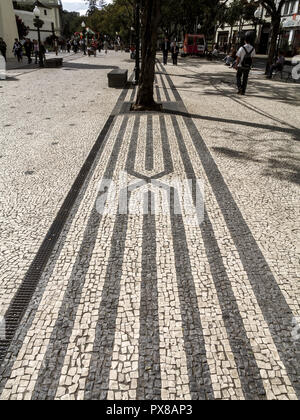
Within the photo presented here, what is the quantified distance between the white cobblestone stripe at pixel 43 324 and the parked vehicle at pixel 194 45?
118 ft

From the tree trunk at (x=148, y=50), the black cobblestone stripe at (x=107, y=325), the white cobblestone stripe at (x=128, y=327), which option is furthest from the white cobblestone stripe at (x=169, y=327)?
the tree trunk at (x=148, y=50)

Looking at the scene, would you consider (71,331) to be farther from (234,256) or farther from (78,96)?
(78,96)

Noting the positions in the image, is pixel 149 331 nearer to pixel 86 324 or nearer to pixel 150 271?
pixel 86 324

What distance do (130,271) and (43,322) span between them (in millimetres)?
954

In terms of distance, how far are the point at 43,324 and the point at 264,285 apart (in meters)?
2.08

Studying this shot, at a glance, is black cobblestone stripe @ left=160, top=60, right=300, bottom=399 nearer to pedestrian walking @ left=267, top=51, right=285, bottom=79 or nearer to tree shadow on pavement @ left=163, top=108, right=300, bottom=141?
tree shadow on pavement @ left=163, top=108, right=300, bottom=141

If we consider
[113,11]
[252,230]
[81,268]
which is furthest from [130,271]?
[113,11]

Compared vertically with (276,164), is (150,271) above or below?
below

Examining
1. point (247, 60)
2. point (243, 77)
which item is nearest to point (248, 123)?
point (247, 60)

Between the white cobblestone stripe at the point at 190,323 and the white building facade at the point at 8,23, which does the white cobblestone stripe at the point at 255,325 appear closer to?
the white cobblestone stripe at the point at 190,323

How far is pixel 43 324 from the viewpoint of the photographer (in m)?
2.58

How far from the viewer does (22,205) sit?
4.32 metres

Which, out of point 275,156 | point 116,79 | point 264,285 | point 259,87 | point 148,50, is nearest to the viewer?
point 264,285

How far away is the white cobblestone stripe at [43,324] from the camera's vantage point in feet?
7.01
